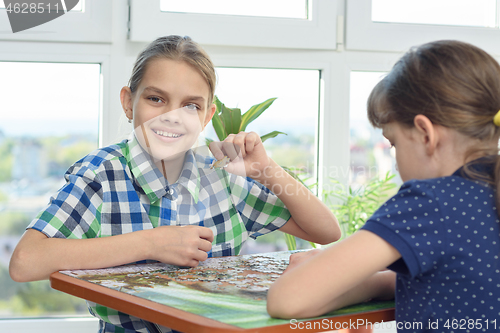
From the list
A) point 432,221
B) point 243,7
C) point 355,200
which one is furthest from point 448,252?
point 243,7

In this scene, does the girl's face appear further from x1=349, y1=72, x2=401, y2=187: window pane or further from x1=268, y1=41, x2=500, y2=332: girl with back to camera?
x1=349, y1=72, x2=401, y2=187: window pane

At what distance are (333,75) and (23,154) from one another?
1.39 meters

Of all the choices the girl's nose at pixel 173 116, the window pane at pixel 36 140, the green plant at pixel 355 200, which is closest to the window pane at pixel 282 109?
the green plant at pixel 355 200

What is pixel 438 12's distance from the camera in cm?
214

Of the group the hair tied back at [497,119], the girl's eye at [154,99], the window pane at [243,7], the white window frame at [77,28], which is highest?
the window pane at [243,7]

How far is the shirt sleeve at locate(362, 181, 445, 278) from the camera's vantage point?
2.07ft

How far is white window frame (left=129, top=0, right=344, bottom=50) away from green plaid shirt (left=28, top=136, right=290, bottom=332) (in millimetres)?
728

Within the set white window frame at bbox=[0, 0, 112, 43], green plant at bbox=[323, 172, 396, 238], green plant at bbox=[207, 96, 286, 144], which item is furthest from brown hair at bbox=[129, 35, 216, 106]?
green plant at bbox=[323, 172, 396, 238]

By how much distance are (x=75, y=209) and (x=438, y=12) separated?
1911mm

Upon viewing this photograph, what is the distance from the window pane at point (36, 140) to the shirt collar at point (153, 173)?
838 mm

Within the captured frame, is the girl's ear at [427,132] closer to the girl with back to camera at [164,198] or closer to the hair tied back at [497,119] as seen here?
the hair tied back at [497,119]

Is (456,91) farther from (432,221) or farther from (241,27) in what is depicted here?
(241,27)

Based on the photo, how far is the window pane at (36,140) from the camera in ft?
6.21

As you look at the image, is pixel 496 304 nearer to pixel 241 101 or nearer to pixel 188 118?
pixel 188 118
